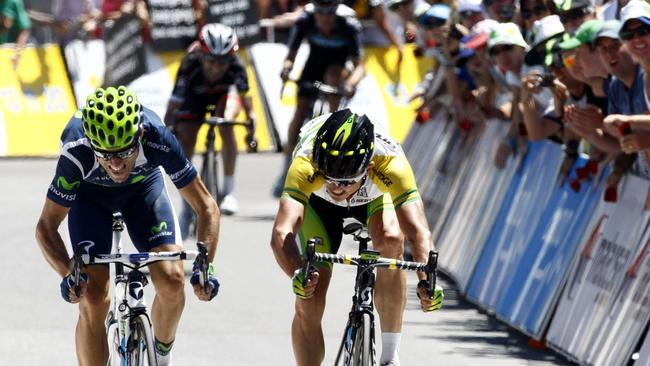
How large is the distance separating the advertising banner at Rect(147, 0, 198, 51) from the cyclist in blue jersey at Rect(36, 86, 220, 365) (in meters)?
13.9

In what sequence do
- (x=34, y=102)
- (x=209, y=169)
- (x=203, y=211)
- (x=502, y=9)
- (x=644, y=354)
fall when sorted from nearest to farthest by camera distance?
(x=203, y=211), (x=644, y=354), (x=502, y=9), (x=209, y=169), (x=34, y=102)

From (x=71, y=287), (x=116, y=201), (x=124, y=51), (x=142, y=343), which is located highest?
(x=71, y=287)

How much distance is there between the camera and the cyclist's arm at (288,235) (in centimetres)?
795

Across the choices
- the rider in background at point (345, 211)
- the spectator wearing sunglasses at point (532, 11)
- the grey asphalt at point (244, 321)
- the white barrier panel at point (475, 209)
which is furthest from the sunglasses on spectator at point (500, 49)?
the rider in background at point (345, 211)

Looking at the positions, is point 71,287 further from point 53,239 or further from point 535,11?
point 535,11

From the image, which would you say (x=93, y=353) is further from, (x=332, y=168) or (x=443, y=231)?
(x=443, y=231)

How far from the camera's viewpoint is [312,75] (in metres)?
18.6

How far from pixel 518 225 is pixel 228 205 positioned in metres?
6.06

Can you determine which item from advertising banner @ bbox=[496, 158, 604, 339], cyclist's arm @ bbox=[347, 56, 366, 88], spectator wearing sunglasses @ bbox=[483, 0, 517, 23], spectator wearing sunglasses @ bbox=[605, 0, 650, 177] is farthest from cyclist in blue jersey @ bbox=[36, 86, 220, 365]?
cyclist's arm @ bbox=[347, 56, 366, 88]

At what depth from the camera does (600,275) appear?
1008 centimetres

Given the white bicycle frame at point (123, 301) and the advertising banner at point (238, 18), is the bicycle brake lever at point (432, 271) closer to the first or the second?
the white bicycle frame at point (123, 301)

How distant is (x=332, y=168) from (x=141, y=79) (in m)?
15.2

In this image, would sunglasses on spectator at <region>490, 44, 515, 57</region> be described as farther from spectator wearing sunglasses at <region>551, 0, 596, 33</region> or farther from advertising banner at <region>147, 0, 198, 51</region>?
advertising banner at <region>147, 0, 198, 51</region>

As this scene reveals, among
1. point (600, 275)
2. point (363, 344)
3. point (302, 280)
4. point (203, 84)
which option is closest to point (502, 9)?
point (203, 84)
